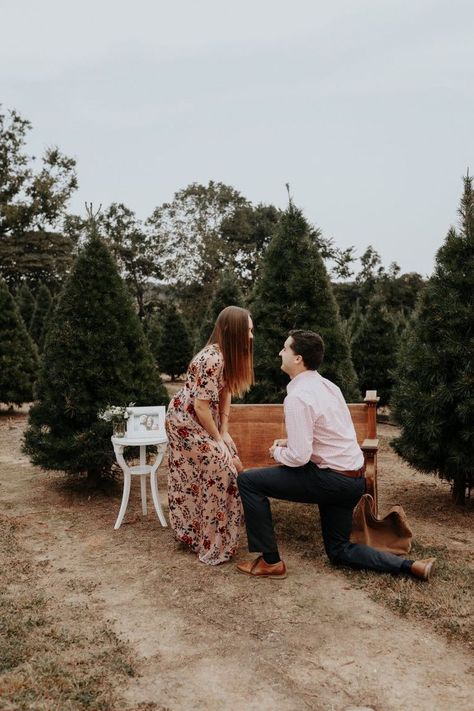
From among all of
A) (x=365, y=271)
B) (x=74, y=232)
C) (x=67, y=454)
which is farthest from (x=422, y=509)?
(x=365, y=271)

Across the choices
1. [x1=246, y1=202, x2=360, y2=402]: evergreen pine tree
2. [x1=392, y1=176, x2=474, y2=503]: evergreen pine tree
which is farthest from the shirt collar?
[x1=246, y1=202, x2=360, y2=402]: evergreen pine tree

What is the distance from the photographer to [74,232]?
129 ft

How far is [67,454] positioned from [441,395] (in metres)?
3.85

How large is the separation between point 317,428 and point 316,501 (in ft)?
1.71

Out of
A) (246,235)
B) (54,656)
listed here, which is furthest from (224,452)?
(246,235)

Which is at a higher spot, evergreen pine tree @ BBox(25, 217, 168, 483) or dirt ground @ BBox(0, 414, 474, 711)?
evergreen pine tree @ BBox(25, 217, 168, 483)

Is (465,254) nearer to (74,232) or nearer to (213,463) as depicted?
(213,463)

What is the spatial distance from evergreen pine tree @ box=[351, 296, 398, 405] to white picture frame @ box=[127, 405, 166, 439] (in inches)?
360

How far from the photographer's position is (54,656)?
3.24 meters

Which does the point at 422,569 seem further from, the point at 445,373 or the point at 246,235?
the point at 246,235

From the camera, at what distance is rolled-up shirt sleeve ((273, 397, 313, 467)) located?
4090 millimetres

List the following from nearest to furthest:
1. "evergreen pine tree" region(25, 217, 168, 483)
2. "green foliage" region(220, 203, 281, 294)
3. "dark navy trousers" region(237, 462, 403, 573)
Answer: "dark navy trousers" region(237, 462, 403, 573)
"evergreen pine tree" region(25, 217, 168, 483)
"green foliage" region(220, 203, 281, 294)

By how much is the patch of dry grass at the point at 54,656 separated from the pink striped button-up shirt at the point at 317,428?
1.60 meters

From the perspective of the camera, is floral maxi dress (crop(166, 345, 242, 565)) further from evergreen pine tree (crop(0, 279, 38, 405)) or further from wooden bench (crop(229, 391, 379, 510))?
evergreen pine tree (crop(0, 279, 38, 405))
